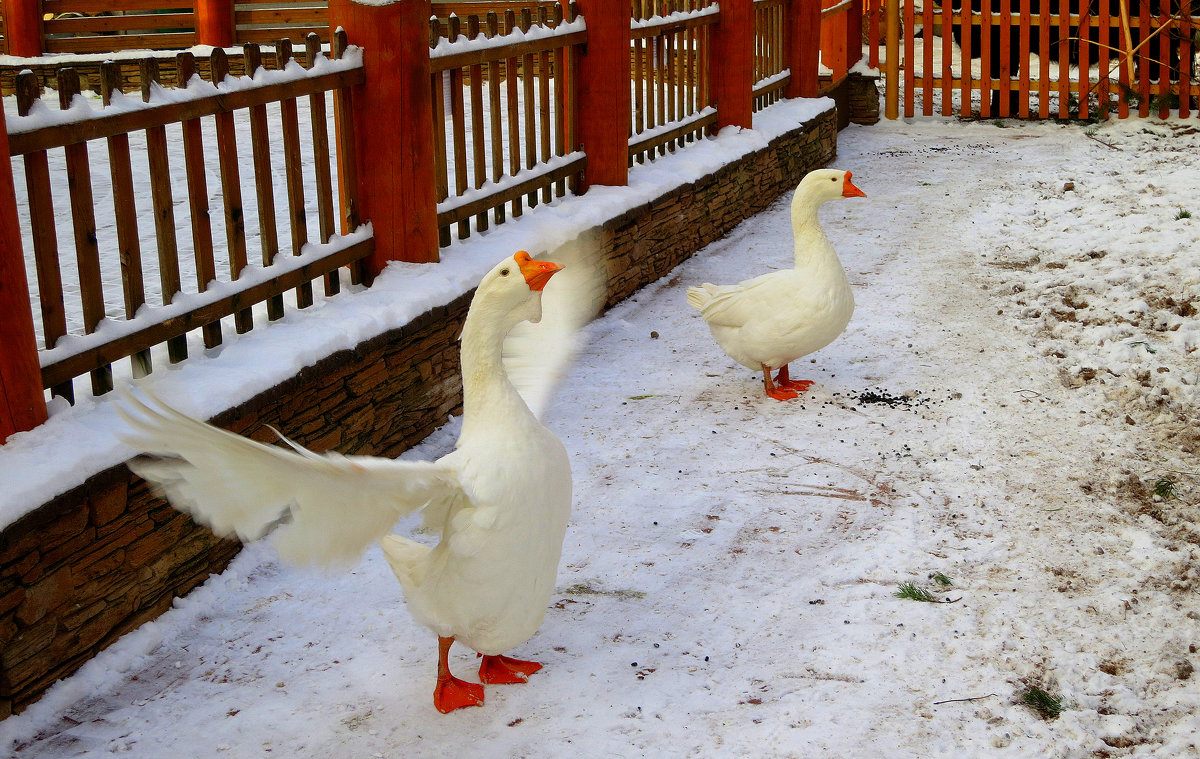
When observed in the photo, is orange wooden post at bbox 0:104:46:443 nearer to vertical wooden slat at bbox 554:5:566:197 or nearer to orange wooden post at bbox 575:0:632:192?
vertical wooden slat at bbox 554:5:566:197

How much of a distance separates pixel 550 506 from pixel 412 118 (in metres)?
2.44

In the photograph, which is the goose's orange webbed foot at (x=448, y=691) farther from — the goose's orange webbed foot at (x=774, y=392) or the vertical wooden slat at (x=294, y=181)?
the goose's orange webbed foot at (x=774, y=392)

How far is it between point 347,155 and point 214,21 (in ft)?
33.0

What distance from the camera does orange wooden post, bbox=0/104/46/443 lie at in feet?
10.6

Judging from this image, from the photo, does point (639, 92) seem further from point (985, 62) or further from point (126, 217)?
point (985, 62)

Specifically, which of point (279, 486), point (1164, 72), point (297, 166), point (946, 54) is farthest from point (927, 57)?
point (279, 486)

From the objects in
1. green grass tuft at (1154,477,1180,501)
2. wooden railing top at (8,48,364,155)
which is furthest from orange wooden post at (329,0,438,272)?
green grass tuft at (1154,477,1180,501)

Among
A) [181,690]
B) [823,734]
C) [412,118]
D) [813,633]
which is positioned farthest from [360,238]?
[823,734]

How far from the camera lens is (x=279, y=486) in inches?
98.6

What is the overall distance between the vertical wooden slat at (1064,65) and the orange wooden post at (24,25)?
11.4 m

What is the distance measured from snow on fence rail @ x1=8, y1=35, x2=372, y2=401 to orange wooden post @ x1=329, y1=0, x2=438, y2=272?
0.09 metres

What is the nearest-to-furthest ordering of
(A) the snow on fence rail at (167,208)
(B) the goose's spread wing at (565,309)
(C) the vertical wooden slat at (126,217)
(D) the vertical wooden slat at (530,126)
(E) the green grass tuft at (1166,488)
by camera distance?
1. (A) the snow on fence rail at (167,208)
2. (C) the vertical wooden slat at (126,217)
3. (E) the green grass tuft at (1166,488)
4. (B) the goose's spread wing at (565,309)
5. (D) the vertical wooden slat at (530,126)

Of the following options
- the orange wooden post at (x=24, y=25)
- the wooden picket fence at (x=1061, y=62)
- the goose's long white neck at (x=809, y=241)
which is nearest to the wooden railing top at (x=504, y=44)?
the goose's long white neck at (x=809, y=241)

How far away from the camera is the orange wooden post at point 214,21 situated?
13742 mm
